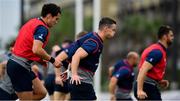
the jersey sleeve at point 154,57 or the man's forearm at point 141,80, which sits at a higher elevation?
the jersey sleeve at point 154,57

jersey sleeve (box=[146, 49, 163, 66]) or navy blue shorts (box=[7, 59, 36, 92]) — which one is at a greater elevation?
jersey sleeve (box=[146, 49, 163, 66])

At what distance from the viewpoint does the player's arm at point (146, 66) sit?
12102mm

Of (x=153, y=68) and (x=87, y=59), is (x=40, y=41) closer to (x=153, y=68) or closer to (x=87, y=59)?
(x=87, y=59)

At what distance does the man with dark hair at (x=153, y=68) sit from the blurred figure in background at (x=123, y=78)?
2970 millimetres

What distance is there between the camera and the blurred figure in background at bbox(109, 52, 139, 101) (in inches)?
627

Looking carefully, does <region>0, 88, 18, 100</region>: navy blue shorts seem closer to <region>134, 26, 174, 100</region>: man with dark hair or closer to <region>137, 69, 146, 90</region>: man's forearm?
<region>134, 26, 174, 100</region>: man with dark hair

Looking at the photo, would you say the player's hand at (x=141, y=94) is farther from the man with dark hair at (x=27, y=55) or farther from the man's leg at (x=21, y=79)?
the man's leg at (x=21, y=79)

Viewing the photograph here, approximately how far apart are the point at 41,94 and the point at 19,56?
749mm

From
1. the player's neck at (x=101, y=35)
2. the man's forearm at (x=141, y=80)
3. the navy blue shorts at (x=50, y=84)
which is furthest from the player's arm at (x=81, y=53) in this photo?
the navy blue shorts at (x=50, y=84)

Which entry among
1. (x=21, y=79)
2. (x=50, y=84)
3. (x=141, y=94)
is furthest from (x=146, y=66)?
(x=50, y=84)

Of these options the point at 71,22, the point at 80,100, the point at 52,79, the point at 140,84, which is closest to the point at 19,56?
the point at 80,100

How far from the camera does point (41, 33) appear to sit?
36.3 feet

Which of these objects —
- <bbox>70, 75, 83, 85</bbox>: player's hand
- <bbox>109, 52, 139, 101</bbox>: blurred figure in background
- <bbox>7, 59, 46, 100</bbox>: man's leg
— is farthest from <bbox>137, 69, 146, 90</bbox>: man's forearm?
<bbox>109, 52, 139, 101</bbox>: blurred figure in background

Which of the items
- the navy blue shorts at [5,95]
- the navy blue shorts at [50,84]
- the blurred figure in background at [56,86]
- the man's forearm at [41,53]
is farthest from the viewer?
the navy blue shorts at [50,84]
